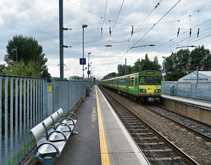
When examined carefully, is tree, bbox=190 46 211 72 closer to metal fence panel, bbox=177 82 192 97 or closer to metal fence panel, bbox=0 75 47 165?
metal fence panel, bbox=177 82 192 97

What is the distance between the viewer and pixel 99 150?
426cm

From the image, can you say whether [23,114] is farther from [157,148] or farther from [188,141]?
[188,141]

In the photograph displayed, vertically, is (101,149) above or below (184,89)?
below

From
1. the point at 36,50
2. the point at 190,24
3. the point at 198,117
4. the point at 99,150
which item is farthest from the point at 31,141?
the point at 36,50

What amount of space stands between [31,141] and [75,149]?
3.98 feet

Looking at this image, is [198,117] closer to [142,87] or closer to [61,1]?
[142,87]

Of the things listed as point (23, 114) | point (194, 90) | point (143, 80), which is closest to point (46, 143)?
point (23, 114)

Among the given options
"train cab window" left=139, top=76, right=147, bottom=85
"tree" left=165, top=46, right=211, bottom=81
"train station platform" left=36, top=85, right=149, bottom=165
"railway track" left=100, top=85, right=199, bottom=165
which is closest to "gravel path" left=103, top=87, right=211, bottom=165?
"railway track" left=100, top=85, right=199, bottom=165

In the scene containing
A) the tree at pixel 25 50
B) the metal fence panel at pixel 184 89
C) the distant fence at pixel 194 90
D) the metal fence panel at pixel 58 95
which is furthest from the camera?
the tree at pixel 25 50

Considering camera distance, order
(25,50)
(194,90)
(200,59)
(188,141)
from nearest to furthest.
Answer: (188,141)
(194,90)
(25,50)
(200,59)

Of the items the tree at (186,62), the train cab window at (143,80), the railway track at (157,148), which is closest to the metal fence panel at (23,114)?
the railway track at (157,148)

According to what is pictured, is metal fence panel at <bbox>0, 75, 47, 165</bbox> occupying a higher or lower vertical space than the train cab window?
lower

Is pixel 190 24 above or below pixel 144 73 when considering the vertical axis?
above

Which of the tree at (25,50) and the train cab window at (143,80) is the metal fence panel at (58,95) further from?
the tree at (25,50)
